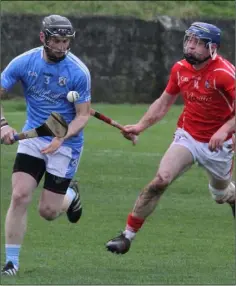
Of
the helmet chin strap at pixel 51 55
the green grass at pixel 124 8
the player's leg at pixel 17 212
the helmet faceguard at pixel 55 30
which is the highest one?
the helmet faceguard at pixel 55 30

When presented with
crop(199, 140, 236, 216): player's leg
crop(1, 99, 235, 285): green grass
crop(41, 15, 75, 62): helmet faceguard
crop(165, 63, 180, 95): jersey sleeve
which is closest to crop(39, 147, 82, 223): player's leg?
crop(1, 99, 235, 285): green grass

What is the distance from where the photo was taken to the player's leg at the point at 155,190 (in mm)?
10602

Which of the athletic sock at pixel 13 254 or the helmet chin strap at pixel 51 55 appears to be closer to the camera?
the athletic sock at pixel 13 254

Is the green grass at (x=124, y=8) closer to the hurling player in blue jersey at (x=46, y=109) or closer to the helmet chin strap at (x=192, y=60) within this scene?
the helmet chin strap at (x=192, y=60)

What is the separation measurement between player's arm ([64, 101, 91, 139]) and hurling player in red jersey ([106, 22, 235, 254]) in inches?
34.3

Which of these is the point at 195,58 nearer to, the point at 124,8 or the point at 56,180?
the point at 56,180

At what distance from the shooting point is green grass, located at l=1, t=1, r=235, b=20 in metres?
30.3

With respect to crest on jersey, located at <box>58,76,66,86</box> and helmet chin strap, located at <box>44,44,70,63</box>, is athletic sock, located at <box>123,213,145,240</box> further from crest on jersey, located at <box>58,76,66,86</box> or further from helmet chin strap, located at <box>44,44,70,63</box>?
helmet chin strap, located at <box>44,44,70,63</box>

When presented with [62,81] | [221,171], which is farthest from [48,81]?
[221,171]

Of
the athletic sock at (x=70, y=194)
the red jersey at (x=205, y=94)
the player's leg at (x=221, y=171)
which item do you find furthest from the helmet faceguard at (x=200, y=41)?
the athletic sock at (x=70, y=194)

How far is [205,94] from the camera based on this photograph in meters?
10.9

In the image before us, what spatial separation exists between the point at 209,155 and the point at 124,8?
20.1m

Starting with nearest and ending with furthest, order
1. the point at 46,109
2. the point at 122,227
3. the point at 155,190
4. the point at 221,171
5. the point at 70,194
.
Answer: the point at 46,109, the point at 155,190, the point at 221,171, the point at 70,194, the point at 122,227

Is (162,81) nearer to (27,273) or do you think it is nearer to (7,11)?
(7,11)
